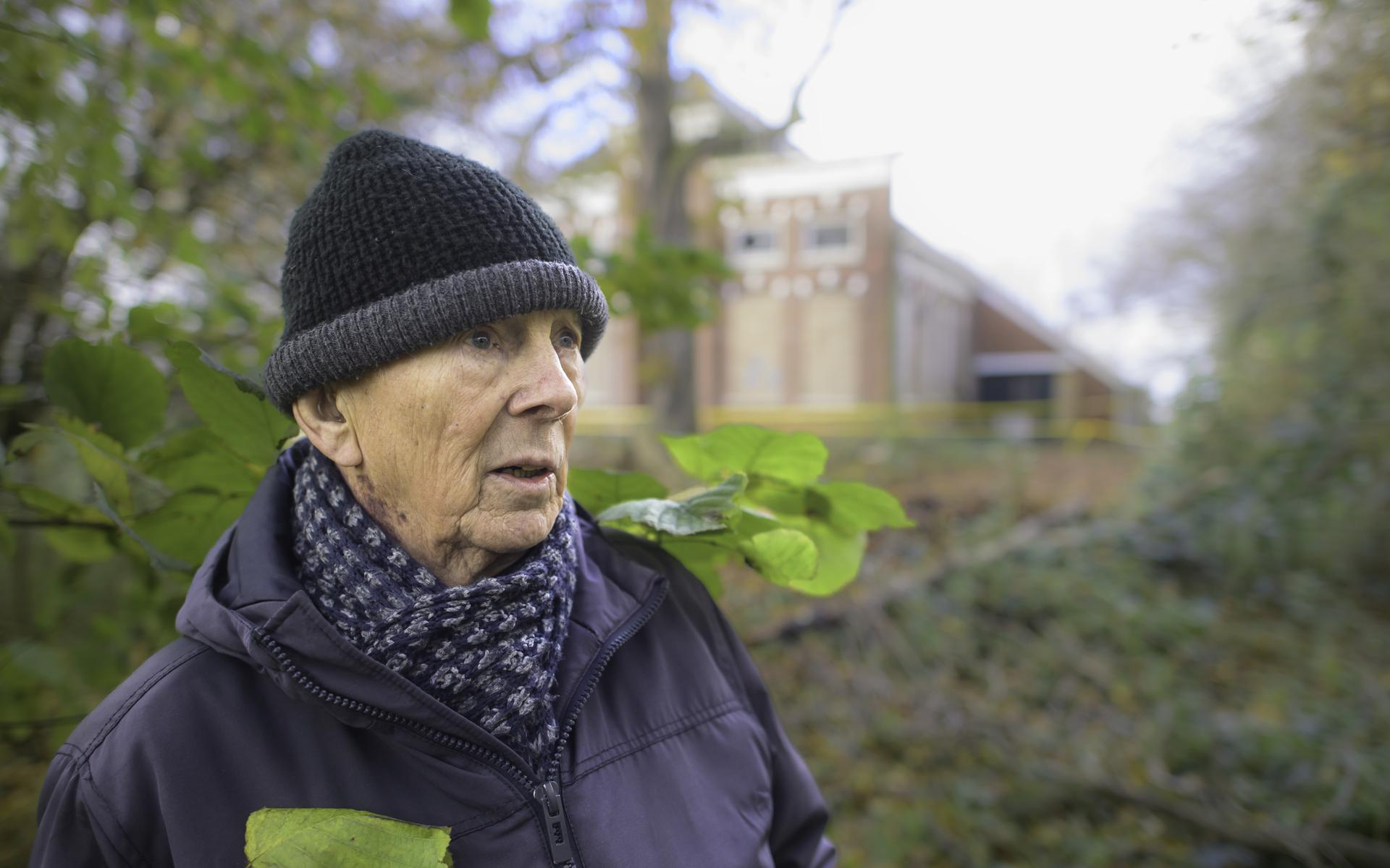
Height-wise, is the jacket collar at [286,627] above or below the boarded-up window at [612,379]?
below

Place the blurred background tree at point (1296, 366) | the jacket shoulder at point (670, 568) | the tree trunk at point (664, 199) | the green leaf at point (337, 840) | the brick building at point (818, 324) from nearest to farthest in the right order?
the green leaf at point (337, 840), the jacket shoulder at point (670, 568), the blurred background tree at point (1296, 366), the tree trunk at point (664, 199), the brick building at point (818, 324)

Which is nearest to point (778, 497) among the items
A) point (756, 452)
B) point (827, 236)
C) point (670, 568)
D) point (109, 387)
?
point (756, 452)

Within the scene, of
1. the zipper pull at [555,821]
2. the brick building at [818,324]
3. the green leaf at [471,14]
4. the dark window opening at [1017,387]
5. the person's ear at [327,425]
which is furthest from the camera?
the dark window opening at [1017,387]

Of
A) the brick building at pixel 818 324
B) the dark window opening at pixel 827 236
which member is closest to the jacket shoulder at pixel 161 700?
the brick building at pixel 818 324

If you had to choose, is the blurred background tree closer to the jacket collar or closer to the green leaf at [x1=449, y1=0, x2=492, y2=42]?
the green leaf at [x1=449, y1=0, x2=492, y2=42]

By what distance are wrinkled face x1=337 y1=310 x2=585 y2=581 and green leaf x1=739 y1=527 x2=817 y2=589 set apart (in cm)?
32

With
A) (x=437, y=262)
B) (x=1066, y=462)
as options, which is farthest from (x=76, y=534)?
(x=1066, y=462)

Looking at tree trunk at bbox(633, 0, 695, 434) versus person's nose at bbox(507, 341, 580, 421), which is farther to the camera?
tree trunk at bbox(633, 0, 695, 434)

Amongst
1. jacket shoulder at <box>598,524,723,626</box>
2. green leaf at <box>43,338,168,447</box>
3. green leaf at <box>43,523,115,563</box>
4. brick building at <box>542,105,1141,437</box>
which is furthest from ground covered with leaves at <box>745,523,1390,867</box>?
brick building at <box>542,105,1141,437</box>

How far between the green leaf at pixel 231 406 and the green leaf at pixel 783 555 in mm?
744

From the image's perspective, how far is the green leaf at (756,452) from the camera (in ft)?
4.56

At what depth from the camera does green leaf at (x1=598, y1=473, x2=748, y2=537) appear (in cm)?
119

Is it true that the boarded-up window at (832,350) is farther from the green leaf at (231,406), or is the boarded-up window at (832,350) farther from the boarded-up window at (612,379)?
the green leaf at (231,406)

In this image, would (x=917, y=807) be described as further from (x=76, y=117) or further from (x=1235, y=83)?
(x=1235, y=83)
